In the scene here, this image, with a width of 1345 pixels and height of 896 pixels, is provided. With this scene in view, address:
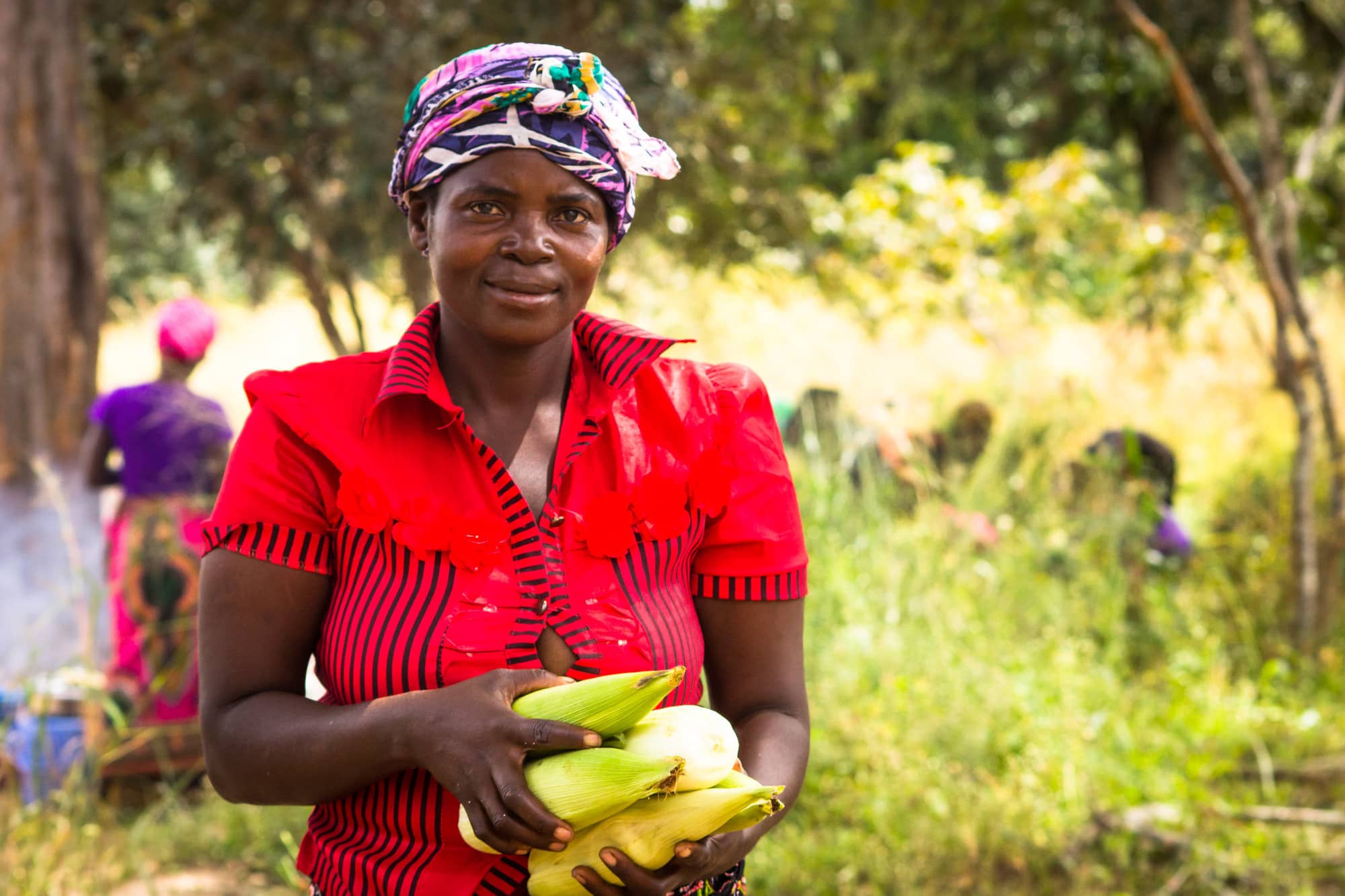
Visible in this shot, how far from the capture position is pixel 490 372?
1.69 m

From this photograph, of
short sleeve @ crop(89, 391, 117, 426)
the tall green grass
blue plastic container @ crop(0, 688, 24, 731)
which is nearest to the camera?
blue plastic container @ crop(0, 688, 24, 731)

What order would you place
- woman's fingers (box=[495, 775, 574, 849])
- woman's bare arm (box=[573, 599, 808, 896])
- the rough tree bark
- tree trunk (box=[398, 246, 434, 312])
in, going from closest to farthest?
woman's fingers (box=[495, 775, 574, 849]), woman's bare arm (box=[573, 599, 808, 896]), the rough tree bark, tree trunk (box=[398, 246, 434, 312])

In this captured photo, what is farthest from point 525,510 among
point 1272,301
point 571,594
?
point 1272,301

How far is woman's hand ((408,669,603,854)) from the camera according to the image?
51.8 inches

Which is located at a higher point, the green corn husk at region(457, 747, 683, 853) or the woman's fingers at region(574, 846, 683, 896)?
the green corn husk at region(457, 747, 683, 853)

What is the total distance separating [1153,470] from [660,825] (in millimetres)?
4743

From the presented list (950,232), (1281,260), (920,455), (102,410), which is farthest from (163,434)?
(950,232)

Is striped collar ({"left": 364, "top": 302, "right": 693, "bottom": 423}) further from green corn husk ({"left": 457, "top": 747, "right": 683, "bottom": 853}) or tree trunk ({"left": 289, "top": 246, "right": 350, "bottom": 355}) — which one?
tree trunk ({"left": 289, "top": 246, "right": 350, "bottom": 355})

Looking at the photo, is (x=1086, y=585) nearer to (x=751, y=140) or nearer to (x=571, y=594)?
(x=751, y=140)

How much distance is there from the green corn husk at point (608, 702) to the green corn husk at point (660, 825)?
0.10 metres

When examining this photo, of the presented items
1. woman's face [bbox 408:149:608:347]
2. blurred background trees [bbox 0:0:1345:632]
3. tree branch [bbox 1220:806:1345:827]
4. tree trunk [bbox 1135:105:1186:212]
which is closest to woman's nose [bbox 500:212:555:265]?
woman's face [bbox 408:149:608:347]

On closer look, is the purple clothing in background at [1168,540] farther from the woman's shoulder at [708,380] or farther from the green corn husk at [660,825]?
the green corn husk at [660,825]

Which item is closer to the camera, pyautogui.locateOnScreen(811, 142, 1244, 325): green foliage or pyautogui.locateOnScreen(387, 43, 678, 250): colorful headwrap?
pyautogui.locateOnScreen(387, 43, 678, 250): colorful headwrap

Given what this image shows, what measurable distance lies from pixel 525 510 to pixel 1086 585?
403cm
